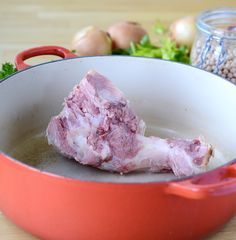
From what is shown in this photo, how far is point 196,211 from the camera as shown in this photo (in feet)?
2.67

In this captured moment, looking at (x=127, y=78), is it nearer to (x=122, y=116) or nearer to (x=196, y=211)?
(x=122, y=116)

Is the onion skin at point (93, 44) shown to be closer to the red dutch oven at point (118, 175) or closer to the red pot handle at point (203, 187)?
the red dutch oven at point (118, 175)

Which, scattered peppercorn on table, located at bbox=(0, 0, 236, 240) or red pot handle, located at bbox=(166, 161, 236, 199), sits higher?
red pot handle, located at bbox=(166, 161, 236, 199)

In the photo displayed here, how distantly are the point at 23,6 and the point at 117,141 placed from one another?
1.09 meters

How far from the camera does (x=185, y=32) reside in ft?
5.05

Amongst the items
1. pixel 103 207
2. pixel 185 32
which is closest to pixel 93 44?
→ pixel 185 32

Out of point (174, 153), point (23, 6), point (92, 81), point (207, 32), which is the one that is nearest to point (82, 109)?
point (92, 81)

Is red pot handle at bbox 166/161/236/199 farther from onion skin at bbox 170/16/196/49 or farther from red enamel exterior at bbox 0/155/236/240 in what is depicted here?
onion skin at bbox 170/16/196/49

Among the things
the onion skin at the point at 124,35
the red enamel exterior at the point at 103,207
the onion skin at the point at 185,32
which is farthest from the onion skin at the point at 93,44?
the red enamel exterior at the point at 103,207

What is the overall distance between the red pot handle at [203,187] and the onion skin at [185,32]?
0.81 m

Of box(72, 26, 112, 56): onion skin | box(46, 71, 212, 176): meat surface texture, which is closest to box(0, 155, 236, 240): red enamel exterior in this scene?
box(46, 71, 212, 176): meat surface texture

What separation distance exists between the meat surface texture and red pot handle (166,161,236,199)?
0.20 metres

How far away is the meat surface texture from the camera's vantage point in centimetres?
100

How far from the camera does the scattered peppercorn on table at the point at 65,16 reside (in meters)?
1.70
